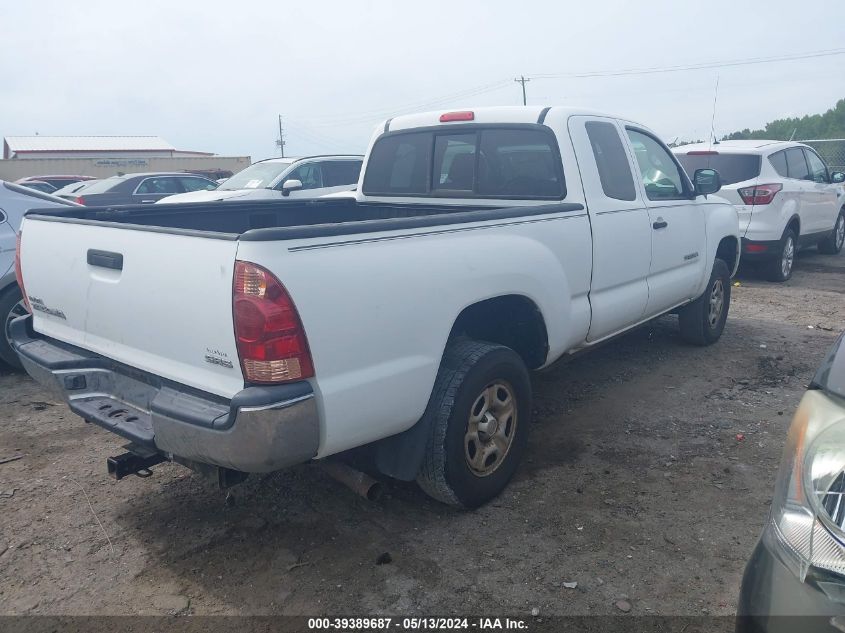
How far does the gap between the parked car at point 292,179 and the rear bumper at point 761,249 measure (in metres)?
6.03

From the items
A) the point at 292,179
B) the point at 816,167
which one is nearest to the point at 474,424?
the point at 292,179

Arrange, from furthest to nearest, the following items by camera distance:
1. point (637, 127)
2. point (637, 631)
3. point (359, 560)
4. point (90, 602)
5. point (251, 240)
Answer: point (637, 127)
point (359, 560)
point (90, 602)
point (637, 631)
point (251, 240)

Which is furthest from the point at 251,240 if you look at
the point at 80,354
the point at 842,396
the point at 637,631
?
the point at 637,631

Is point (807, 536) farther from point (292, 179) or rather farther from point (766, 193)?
point (292, 179)

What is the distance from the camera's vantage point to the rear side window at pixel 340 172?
11.9 meters

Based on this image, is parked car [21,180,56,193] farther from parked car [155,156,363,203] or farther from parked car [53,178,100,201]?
parked car [155,156,363,203]

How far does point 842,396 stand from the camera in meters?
1.85

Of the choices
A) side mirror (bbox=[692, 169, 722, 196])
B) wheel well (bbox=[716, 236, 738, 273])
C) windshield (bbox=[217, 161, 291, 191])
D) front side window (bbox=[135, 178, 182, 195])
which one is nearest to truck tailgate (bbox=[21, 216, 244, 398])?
side mirror (bbox=[692, 169, 722, 196])

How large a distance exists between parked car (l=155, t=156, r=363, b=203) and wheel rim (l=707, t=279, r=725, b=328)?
6581 mm

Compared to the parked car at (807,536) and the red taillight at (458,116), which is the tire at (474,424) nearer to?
the parked car at (807,536)

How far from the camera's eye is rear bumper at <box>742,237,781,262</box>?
9.35m

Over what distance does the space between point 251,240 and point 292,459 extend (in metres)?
0.83

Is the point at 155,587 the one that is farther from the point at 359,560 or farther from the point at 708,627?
the point at 708,627

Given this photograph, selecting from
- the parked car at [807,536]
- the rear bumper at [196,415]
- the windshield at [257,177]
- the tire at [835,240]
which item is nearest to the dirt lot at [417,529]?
the rear bumper at [196,415]
